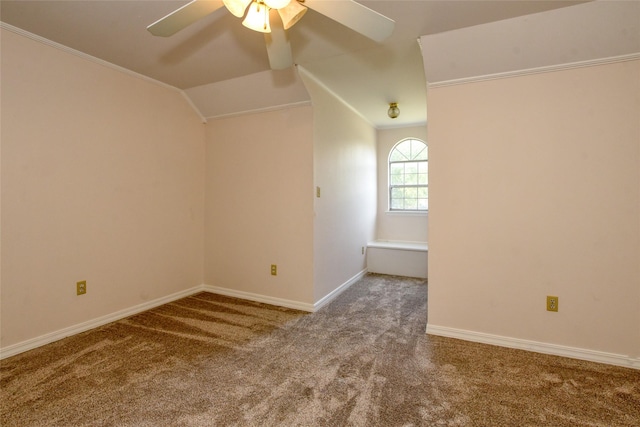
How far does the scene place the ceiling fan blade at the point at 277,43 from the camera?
5.27ft

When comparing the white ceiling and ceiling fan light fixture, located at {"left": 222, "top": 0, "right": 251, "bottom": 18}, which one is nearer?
ceiling fan light fixture, located at {"left": 222, "top": 0, "right": 251, "bottom": 18}

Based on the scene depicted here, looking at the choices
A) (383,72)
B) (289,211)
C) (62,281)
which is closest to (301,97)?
(383,72)

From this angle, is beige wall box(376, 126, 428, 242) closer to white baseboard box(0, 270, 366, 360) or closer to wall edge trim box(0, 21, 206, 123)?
white baseboard box(0, 270, 366, 360)

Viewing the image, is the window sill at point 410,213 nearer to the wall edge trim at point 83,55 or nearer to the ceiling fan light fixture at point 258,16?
the wall edge trim at point 83,55

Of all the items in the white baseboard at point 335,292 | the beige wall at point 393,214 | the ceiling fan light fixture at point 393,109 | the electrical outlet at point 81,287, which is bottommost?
the white baseboard at point 335,292

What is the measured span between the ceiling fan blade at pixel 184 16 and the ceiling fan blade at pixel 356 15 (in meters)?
0.46

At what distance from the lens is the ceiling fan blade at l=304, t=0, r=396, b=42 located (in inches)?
54.7

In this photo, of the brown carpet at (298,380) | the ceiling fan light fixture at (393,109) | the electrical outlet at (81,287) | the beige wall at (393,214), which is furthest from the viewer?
the beige wall at (393,214)

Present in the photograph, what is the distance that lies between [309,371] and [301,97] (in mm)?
2438

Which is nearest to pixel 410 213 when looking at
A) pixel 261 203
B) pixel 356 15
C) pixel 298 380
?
pixel 261 203

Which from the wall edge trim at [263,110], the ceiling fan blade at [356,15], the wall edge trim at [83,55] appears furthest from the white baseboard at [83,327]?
the ceiling fan blade at [356,15]

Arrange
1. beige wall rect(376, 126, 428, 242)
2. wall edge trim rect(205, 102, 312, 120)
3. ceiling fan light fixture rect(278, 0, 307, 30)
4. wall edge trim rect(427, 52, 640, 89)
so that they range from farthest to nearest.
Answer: beige wall rect(376, 126, 428, 242)
wall edge trim rect(205, 102, 312, 120)
wall edge trim rect(427, 52, 640, 89)
ceiling fan light fixture rect(278, 0, 307, 30)

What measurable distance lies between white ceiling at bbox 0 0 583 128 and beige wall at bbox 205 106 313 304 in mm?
496

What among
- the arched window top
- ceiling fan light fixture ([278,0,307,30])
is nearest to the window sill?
the arched window top
